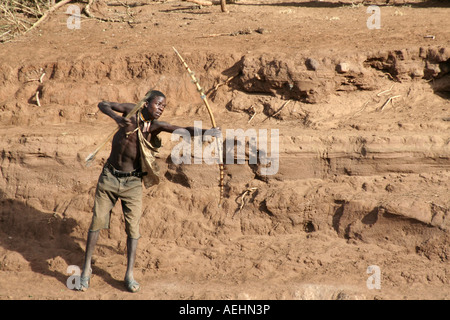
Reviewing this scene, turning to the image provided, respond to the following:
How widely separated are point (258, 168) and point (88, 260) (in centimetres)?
200

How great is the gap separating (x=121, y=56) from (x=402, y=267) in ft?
14.4

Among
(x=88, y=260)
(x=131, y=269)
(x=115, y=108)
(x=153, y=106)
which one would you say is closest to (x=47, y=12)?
(x=115, y=108)

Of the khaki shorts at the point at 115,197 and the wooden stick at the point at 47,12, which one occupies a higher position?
the wooden stick at the point at 47,12

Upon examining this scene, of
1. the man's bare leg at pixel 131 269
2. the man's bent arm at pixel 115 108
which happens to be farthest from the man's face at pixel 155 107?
the man's bare leg at pixel 131 269

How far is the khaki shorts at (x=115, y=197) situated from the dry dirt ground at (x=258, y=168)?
0.63 meters

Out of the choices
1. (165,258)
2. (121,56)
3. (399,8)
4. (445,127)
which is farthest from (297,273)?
(399,8)

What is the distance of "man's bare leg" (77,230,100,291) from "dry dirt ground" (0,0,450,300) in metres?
0.12

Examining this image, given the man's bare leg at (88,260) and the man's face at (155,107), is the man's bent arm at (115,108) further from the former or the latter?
the man's bare leg at (88,260)

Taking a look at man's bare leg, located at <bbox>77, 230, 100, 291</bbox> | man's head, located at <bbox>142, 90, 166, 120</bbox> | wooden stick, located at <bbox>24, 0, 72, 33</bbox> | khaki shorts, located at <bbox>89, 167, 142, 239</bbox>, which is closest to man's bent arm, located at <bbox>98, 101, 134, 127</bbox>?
man's head, located at <bbox>142, 90, 166, 120</bbox>

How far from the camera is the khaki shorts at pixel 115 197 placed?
5148 mm

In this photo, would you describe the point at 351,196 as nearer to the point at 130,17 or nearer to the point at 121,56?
the point at 121,56

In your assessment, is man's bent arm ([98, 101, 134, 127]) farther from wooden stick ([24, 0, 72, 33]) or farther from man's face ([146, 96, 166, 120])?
wooden stick ([24, 0, 72, 33])

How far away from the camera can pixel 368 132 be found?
19.6ft

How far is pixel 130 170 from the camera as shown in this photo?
5.20 m
